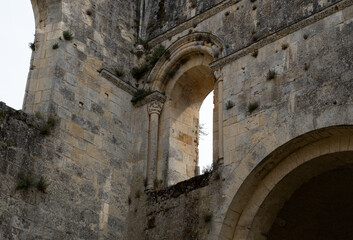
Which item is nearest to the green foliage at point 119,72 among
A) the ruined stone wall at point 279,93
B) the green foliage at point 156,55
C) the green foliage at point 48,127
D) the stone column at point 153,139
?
the green foliage at point 156,55

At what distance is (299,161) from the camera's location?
1035cm

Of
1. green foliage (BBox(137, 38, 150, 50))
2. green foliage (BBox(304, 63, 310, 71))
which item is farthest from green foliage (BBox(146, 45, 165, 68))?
green foliage (BBox(304, 63, 310, 71))

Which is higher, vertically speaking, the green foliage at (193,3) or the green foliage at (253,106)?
the green foliage at (193,3)

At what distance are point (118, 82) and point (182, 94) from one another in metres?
1.43

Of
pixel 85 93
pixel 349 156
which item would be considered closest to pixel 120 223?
pixel 85 93

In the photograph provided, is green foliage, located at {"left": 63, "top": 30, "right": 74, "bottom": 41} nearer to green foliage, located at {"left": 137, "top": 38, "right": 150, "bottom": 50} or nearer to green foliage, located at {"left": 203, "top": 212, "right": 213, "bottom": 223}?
green foliage, located at {"left": 137, "top": 38, "right": 150, "bottom": 50}

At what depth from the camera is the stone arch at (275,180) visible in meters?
10.2

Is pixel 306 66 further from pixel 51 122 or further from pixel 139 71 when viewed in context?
pixel 51 122

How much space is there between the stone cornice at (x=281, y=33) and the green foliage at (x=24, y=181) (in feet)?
13.8

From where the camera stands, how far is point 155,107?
13.0 m

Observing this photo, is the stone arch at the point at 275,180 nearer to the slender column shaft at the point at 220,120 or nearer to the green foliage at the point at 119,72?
the slender column shaft at the point at 220,120

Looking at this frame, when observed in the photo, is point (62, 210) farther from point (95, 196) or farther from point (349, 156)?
point (349, 156)

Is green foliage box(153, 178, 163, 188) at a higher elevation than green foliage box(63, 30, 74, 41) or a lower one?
lower

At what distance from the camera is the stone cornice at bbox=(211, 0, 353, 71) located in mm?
10619
